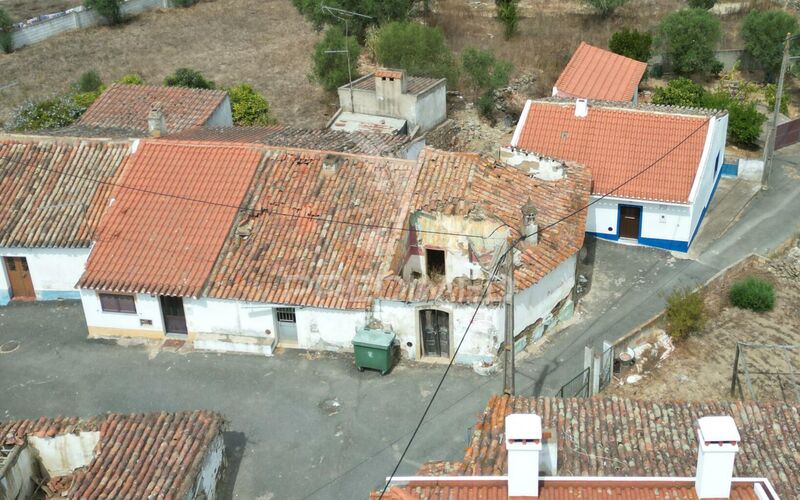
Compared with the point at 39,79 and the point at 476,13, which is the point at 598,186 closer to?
the point at 476,13

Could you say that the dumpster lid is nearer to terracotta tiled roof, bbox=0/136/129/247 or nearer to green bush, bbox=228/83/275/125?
terracotta tiled roof, bbox=0/136/129/247

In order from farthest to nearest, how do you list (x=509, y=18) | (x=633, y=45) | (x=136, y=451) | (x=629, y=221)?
(x=509, y=18), (x=633, y=45), (x=629, y=221), (x=136, y=451)

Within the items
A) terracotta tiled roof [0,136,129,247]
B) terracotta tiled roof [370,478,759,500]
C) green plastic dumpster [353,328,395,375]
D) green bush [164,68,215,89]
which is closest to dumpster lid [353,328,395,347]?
green plastic dumpster [353,328,395,375]

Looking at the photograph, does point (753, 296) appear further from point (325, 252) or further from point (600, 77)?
point (600, 77)

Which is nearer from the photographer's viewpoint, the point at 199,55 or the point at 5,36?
the point at 5,36

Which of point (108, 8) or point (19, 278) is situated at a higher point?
point (108, 8)

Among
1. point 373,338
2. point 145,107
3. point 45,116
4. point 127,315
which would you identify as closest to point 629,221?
point 373,338

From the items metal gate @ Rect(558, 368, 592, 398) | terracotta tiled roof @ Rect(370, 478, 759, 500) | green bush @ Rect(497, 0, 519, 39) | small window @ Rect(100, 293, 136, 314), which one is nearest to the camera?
terracotta tiled roof @ Rect(370, 478, 759, 500)

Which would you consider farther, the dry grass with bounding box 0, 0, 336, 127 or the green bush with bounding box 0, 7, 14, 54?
the green bush with bounding box 0, 7, 14, 54
